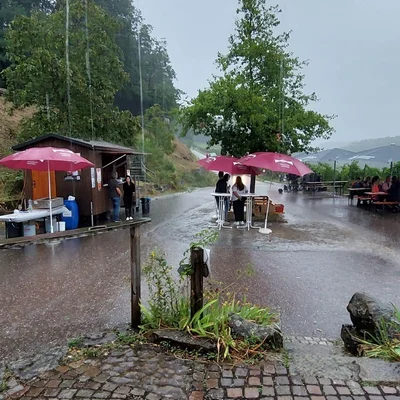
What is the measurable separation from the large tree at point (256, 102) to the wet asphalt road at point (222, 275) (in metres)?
4.08

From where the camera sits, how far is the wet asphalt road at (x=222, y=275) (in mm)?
4336

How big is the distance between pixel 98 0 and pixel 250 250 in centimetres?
4170

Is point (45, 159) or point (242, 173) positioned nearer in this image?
point (45, 159)

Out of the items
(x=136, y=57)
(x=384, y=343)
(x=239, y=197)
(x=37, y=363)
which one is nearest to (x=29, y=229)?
(x=239, y=197)

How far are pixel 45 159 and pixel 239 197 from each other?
5.70m

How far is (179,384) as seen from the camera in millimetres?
2775

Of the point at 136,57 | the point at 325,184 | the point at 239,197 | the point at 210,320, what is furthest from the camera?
the point at 136,57

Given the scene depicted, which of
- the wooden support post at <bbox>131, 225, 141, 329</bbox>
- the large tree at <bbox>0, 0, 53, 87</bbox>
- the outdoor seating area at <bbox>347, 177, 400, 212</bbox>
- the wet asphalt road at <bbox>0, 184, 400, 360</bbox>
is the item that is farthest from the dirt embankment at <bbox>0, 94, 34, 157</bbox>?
the outdoor seating area at <bbox>347, 177, 400, 212</bbox>

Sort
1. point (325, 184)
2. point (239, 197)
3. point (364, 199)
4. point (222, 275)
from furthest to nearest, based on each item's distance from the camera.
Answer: point (325, 184)
point (364, 199)
point (239, 197)
point (222, 275)

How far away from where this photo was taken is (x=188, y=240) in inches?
366

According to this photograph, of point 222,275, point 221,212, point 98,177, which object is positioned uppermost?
point 98,177

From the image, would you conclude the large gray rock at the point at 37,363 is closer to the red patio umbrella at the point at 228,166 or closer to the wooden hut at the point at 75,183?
the wooden hut at the point at 75,183

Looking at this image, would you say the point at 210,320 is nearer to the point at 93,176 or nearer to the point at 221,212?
the point at 221,212

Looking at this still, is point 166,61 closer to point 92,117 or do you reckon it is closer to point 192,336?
point 92,117
